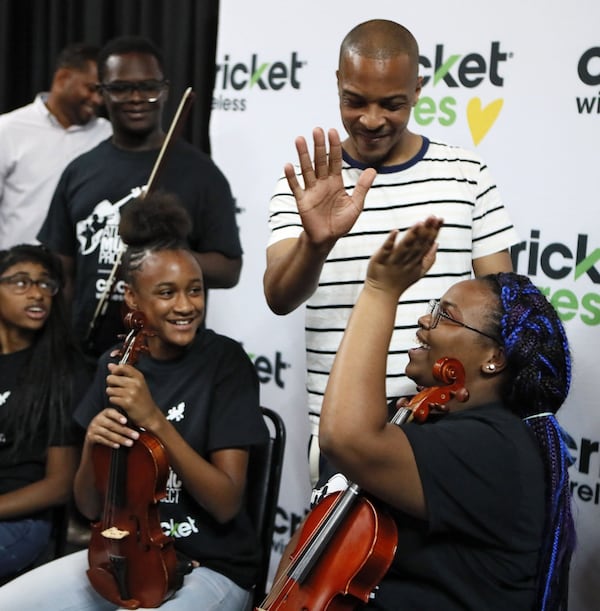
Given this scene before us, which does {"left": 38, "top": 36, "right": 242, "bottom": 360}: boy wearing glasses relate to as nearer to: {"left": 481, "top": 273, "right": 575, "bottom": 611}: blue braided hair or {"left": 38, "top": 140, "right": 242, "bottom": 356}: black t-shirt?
{"left": 38, "top": 140, "right": 242, "bottom": 356}: black t-shirt

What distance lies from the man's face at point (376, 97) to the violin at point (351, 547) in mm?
531

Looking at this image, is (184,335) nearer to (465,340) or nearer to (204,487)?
(204,487)

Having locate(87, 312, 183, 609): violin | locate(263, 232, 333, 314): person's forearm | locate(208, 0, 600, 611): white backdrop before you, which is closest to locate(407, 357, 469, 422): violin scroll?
locate(263, 232, 333, 314): person's forearm

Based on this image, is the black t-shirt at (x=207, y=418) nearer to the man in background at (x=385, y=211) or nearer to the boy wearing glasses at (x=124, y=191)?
the man in background at (x=385, y=211)

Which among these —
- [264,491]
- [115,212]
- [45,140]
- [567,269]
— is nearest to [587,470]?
[567,269]

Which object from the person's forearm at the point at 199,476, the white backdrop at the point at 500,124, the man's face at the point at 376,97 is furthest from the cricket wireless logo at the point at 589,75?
the person's forearm at the point at 199,476

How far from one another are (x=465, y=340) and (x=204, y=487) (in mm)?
704

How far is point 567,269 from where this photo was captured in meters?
2.46

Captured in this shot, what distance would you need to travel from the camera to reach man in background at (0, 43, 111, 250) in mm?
3561

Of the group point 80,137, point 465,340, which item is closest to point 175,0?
point 80,137

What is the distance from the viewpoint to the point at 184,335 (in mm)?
2223

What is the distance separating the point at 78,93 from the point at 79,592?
6.84 feet

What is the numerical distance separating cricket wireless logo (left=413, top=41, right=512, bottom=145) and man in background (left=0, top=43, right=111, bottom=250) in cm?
138

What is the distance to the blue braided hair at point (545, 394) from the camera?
5.20 feet
